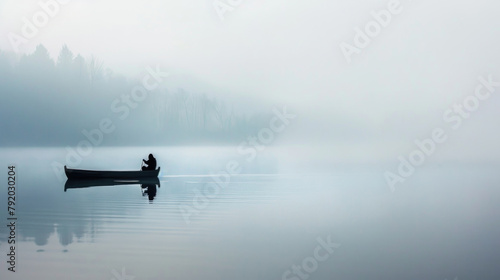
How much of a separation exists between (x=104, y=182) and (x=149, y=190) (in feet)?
30.9

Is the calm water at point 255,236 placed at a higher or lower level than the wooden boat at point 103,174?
lower

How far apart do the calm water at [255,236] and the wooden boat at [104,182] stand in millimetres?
8098

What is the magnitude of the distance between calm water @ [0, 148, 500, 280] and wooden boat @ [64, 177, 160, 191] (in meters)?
8.10

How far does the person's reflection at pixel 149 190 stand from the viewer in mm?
34072

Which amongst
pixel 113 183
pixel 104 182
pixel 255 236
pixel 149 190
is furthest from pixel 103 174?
pixel 255 236

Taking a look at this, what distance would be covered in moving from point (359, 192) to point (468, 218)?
1280 cm

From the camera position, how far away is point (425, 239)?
19359mm

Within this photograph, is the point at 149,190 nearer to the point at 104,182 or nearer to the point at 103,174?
the point at 104,182

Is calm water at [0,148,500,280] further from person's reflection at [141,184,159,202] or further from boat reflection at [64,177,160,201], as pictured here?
boat reflection at [64,177,160,201]

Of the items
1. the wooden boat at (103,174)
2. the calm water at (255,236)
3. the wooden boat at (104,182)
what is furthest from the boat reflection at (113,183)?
the calm water at (255,236)

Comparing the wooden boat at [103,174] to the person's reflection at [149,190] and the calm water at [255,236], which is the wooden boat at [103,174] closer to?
the person's reflection at [149,190]

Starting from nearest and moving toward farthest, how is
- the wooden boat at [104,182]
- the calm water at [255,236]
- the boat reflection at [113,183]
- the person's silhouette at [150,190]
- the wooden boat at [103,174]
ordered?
the calm water at [255,236] < the person's silhouette at [150,190] < the boat reflection at [113,183] < the wooden boat at [104,182] < the wooden boat at [103,174]

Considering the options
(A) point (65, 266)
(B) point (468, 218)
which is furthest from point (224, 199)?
(A) point (65, 266)

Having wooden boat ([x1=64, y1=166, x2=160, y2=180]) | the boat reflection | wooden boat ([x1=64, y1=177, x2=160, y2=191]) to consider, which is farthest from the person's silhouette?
wooden boat ([x1=64, y1=166, x2=160, y2=180])
